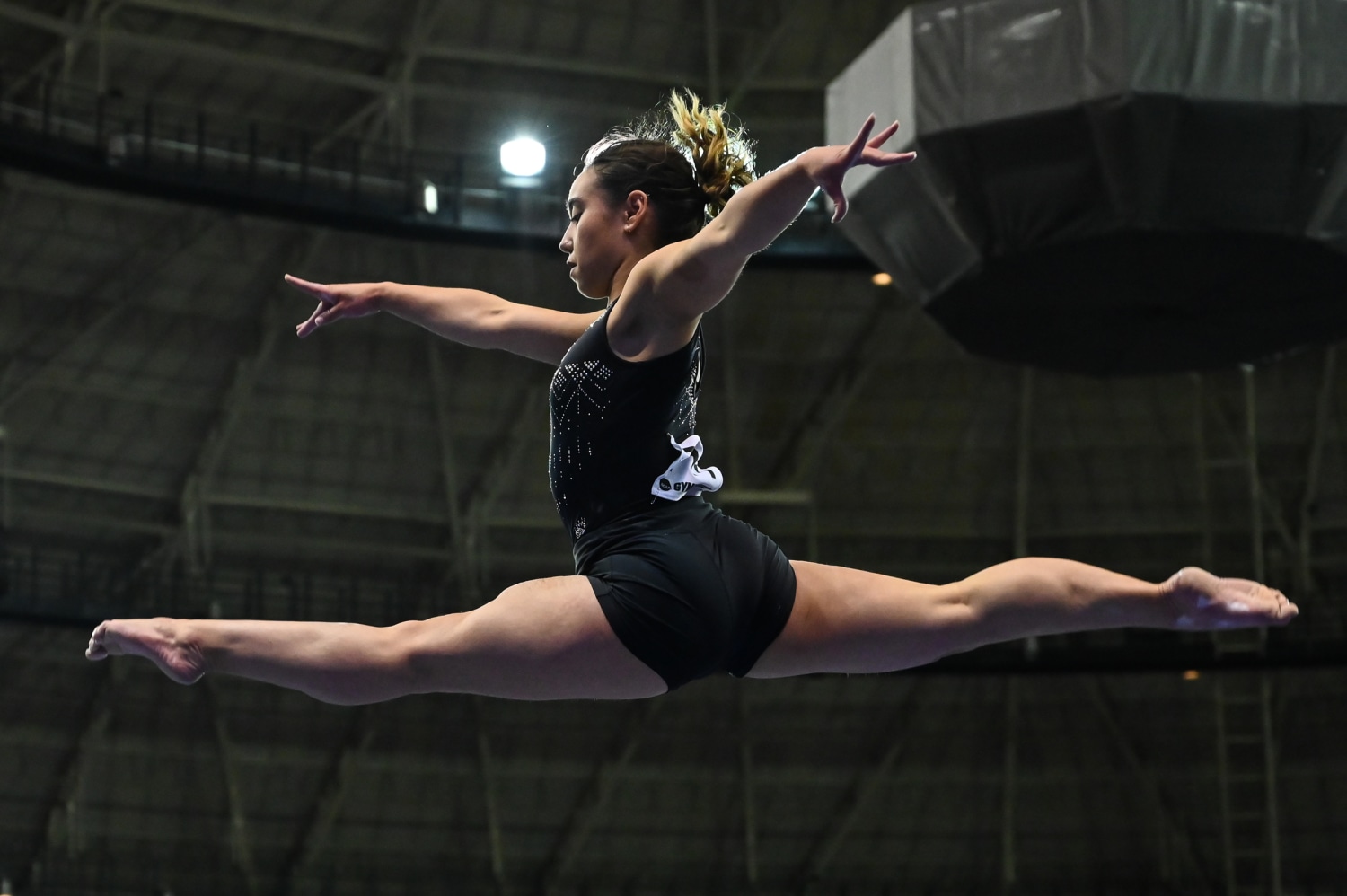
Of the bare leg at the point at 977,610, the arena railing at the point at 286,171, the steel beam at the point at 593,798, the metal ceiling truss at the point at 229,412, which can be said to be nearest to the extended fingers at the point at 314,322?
the bare leg at the point at 977,610

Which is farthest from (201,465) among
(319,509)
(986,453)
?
(986,453)

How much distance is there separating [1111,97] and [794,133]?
1315cm

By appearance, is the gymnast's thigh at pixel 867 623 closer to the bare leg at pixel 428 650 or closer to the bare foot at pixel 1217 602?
the bare leg at pixel 428 650

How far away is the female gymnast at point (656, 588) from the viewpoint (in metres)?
4.96

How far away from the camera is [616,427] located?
5.18 m

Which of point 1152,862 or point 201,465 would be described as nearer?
point 201,465

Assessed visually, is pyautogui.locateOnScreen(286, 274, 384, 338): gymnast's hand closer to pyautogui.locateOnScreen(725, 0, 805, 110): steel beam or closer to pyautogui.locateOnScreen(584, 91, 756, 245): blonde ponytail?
pyautogui.locateOnScreen(584, 91, 756, 245): blonde ponytail

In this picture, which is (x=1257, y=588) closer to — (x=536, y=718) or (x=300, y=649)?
(x=300, y=649)

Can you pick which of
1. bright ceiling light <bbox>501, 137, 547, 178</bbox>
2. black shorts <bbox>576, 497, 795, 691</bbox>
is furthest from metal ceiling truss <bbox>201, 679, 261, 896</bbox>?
black shorts <bbox>576, 497, 795, 691</bbox>

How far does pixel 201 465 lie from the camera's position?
27.0 meters

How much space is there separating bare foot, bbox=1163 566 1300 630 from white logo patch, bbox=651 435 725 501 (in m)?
1.31

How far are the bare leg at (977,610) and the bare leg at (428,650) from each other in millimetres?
545

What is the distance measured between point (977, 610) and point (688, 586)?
84 cm

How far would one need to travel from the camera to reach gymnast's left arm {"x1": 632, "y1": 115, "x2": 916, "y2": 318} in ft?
15.1
